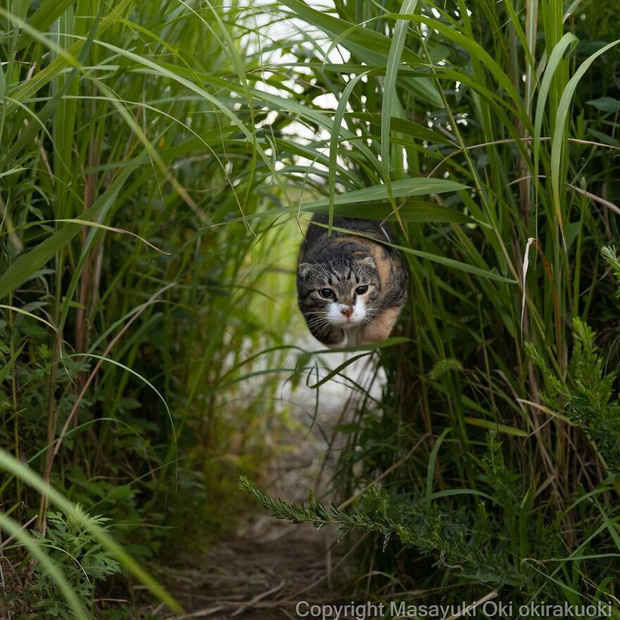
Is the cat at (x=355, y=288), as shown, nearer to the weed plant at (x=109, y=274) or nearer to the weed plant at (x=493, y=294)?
the weed plant at (x=493, y=294)

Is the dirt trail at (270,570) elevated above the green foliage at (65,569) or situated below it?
below

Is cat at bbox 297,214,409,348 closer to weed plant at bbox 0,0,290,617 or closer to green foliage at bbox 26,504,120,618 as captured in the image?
weed plant at bbox 0,0,290,617

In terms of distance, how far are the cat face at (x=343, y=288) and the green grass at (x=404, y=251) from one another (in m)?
0.11

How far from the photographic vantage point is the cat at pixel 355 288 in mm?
1859

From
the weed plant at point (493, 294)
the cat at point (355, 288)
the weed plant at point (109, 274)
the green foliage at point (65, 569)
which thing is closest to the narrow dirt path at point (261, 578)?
the weed plant at point (109, 274)

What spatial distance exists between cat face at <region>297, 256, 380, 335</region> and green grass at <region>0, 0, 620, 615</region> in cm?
11

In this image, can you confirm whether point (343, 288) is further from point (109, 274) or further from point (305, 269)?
point (109, 274)

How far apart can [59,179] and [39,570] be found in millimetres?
751

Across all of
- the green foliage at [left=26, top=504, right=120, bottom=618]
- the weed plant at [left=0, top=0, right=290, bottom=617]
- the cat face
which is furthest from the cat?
the green foliage at [left=26, top=504, right=120, bottom=618]

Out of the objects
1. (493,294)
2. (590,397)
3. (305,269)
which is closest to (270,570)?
(305,269)

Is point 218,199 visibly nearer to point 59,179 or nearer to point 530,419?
point 59,179

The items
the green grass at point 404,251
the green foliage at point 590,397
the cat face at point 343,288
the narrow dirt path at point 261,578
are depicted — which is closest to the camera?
the green foliage at point 590,397

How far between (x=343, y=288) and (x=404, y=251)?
0.27 m

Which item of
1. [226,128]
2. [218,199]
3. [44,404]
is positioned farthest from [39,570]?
[218,199]
